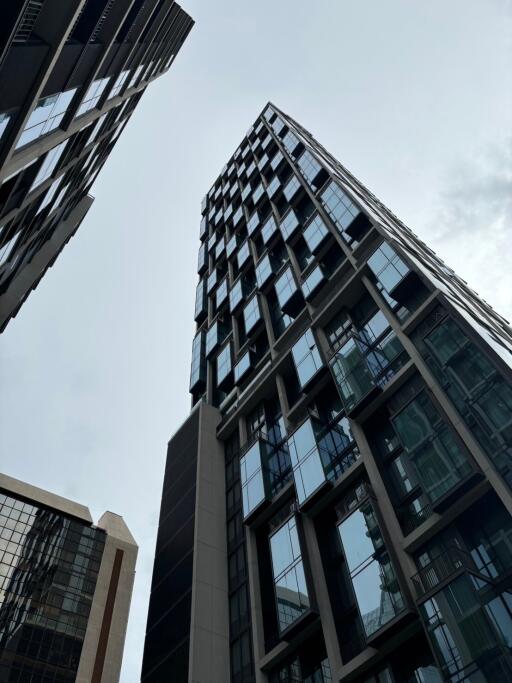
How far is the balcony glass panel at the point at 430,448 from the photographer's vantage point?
64.3 feet

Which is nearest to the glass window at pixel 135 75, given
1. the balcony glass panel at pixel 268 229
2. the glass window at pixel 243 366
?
the balcony glass panel at pixel 268 229

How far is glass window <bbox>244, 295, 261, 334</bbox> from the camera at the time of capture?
4197 cm

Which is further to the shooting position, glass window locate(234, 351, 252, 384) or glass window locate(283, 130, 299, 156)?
glass window locate(283, 130, 299, 156)

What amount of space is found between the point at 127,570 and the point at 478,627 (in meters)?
65.1

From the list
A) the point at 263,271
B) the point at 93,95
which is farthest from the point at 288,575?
the point at 263,271

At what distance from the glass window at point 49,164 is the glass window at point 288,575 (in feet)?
59.6

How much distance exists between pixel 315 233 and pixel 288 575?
78.0ft

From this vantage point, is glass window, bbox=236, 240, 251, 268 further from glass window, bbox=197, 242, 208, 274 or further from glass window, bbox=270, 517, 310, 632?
glass window, bbox=270, 517, 310, 632

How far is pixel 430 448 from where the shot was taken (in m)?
20.9

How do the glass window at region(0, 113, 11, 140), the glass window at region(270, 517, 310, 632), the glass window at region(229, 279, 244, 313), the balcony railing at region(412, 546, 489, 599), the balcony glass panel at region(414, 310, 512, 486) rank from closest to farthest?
1. the glass window at region(0, 113, 11, 140)
2. the balcony railing at region(412, 546, 489, 599)
3. the balcony glass panel at region(414, 310, 512, 486)
4. the glass window at region(270, 517, 310, 632)
5. the glass window at region(229, 279, 244, 313)

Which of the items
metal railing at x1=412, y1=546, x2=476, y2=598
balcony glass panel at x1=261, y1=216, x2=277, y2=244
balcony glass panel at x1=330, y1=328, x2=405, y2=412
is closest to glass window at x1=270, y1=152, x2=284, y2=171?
balcony glass panel at x1=261, y1=216, x2=277, y2=244

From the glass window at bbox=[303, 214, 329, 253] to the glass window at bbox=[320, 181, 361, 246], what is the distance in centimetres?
87

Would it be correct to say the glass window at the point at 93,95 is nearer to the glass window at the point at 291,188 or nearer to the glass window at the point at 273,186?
the glass window at the point at 291,188

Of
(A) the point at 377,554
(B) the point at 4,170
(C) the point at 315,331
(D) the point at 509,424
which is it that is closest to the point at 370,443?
(A) the point at 377,554
